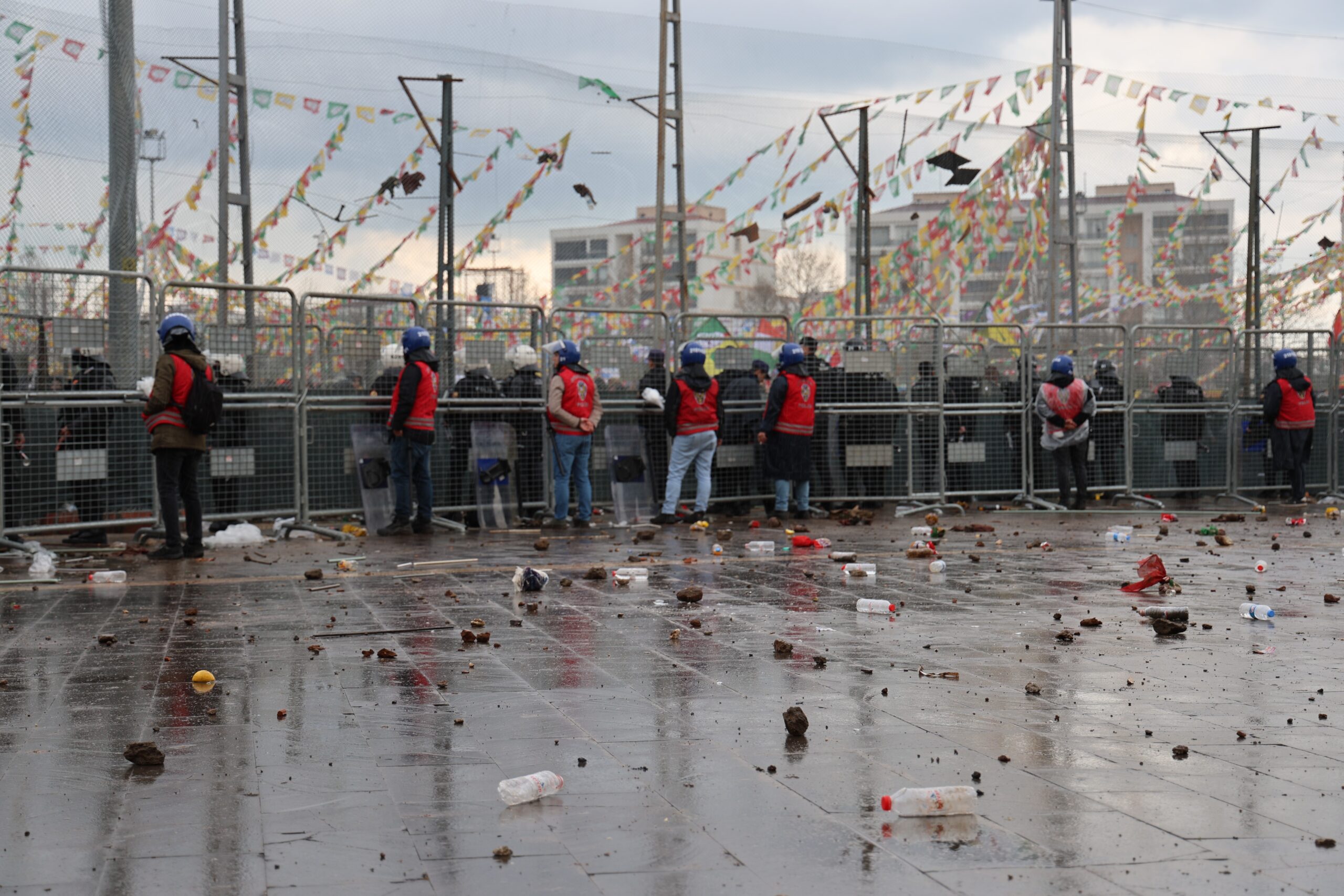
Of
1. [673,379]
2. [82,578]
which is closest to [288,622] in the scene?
[82,578]

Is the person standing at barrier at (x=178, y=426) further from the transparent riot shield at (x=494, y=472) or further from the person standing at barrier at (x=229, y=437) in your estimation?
the transparent riot shield at (x=494, y=472)

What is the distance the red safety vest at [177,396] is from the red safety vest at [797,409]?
6529 millimetres

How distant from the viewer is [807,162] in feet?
83.3

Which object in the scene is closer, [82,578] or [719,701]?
[719,701]

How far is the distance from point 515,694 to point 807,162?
67.6 ft

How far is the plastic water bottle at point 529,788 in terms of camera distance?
14.1ft

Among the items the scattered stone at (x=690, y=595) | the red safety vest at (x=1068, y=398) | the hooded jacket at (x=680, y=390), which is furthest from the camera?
the red safety vest at (x=1068, y=398)

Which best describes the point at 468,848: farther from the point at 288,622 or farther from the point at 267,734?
the point at 288,622

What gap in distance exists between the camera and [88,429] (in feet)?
41.2

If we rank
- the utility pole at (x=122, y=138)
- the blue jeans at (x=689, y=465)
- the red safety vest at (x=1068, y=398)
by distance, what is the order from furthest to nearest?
1. the red safety vest at (x=1068, y=398)
2. the blue jeans at (x=689, y=465)
3. the utility pole at (x=122, y=138)

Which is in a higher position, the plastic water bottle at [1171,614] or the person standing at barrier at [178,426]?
the person standing at barrier at [178,426]

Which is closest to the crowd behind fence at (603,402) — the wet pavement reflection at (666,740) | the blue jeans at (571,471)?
the blue jeans at (571,471)

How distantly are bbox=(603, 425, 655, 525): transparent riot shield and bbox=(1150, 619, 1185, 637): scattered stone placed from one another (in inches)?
347

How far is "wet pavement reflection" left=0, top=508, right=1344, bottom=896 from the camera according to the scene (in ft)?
12.2
